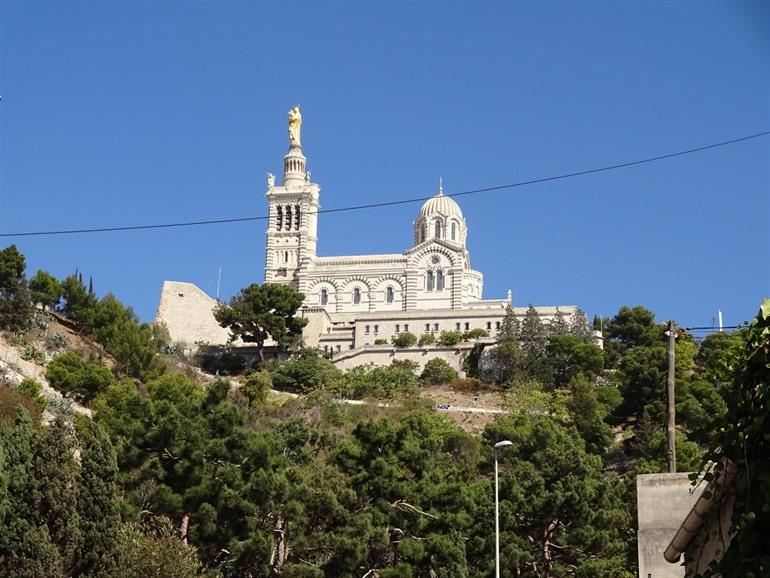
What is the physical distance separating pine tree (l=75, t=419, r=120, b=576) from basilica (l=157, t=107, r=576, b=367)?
49.8 meters

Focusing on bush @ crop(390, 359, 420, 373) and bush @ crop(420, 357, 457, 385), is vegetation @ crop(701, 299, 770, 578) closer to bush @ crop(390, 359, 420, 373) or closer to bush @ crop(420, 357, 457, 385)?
bush @ crop(420, 357, 457, 385)

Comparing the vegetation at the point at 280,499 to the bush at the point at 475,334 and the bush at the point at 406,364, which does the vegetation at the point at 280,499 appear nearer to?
the bush at the point at 406,364

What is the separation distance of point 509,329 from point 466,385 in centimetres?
478

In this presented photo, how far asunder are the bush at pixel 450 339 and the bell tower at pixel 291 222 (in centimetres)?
1664

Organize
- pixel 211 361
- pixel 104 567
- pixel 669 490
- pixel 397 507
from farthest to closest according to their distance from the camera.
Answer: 1. pixel 211 361
2. pixel 397 507
3. pixel 104 567
4. pixel 669 490

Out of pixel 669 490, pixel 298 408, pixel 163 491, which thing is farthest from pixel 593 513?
pixel 298 408

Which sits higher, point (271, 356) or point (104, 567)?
point (271, 356)

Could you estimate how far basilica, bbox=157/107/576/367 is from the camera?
84625 mm

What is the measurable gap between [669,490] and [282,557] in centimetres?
1856

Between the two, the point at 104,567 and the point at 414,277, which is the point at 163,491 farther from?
the point at 414,277

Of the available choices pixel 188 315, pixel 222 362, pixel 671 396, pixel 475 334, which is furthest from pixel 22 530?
pixel 188 315

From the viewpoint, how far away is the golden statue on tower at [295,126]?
104 metres

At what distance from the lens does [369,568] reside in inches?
1340

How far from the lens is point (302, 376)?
73.2m
